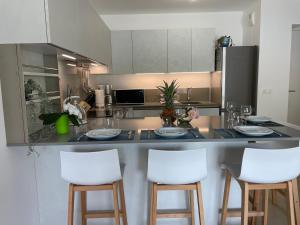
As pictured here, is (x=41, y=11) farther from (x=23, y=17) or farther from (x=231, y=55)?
(x=231, y=55)

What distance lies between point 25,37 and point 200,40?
309 centimetres

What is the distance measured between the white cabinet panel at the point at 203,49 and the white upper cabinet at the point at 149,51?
0.49 meters

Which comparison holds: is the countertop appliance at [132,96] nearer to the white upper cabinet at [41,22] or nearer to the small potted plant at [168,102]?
the small potted plant at [168,102]

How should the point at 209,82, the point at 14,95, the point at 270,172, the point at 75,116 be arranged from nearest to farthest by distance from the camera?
1. the point at 270,172
2. the point at 14,95
3. the point at 75,116
4. the point at 209,82

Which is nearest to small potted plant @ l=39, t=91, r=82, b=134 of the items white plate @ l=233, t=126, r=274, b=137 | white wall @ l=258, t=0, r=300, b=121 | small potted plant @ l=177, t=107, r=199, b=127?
small potted plant @ l=177, t=107, r=199, b=127

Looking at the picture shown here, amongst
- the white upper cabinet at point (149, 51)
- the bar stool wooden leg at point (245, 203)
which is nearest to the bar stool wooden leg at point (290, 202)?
the bar stool wooden leg at point (245, 203)

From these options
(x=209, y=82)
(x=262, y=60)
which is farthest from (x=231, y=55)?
(x=209, y=82)

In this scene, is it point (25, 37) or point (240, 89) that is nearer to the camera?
point (25, 37)

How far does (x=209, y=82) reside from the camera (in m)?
4.49

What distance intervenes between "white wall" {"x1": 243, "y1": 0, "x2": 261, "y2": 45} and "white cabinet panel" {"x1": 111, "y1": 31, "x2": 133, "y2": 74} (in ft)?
Answer: 6.44

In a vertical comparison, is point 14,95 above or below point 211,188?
above

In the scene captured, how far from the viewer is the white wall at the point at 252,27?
373 cm

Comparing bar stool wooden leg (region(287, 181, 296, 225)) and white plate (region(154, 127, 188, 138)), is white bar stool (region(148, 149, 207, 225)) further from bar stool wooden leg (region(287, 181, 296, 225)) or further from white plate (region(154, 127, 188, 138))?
bar stool wooden leg (region(287, 181, 296, 225))

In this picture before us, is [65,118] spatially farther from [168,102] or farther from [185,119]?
[185,119]
